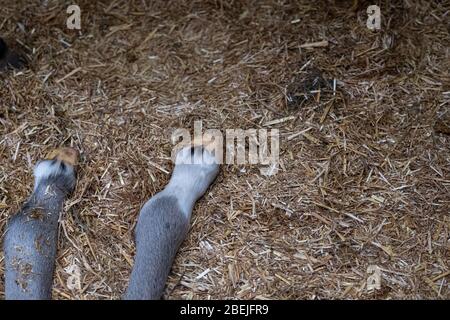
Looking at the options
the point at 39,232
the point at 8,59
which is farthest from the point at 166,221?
the point at 8,59

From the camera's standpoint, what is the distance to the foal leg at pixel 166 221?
2441 millimetres

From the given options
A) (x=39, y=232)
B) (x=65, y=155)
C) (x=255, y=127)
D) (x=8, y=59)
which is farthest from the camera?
(x=8, y=59)

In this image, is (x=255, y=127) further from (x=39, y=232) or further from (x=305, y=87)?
(x=39, y=232)

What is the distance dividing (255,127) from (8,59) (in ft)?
4.41

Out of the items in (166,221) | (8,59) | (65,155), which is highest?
(8,59)

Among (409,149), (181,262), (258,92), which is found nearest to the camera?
(181,262)

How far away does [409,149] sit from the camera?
2855 mm

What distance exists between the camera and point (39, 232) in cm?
258

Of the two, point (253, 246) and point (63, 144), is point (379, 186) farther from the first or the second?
point (63, 144)

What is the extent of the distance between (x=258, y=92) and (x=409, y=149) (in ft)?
2.56

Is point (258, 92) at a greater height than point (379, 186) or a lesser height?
greater

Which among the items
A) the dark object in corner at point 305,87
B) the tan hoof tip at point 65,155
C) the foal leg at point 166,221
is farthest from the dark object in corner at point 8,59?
the dark object in corner at point 305,87
